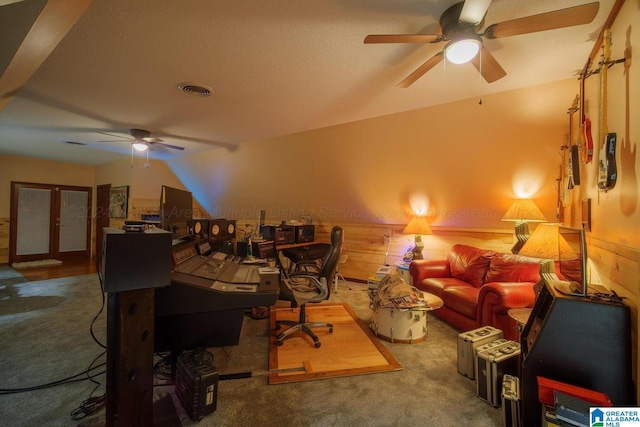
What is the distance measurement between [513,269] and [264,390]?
287cm

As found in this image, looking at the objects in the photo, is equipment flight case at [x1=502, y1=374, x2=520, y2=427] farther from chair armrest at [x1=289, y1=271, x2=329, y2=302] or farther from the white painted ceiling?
the white painted ceiling

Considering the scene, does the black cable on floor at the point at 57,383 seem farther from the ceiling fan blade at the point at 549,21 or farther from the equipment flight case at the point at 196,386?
the ceiling fan blade at the point at 549,21

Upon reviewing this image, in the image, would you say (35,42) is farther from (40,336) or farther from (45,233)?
(45,233)

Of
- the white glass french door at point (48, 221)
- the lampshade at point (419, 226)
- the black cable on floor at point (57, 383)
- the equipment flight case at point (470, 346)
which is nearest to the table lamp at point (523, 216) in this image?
the lampshade at point (419, 226)

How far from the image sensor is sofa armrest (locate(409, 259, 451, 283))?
12.4ft

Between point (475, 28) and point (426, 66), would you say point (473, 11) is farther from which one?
point (426, 66)

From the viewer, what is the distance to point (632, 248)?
1.36 metres

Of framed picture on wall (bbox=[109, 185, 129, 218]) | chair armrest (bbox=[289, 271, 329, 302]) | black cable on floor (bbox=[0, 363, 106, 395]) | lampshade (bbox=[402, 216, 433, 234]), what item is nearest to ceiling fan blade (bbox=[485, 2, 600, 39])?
chair armrest (bbox=[289, 271, 329, 302])

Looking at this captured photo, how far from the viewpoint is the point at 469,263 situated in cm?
360

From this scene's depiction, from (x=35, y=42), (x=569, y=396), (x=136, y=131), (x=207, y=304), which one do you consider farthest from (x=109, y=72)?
(x=569, y=396)

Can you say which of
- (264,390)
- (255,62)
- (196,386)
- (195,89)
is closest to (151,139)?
(195,89)

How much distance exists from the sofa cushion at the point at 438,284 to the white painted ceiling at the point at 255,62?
2176 millimetres

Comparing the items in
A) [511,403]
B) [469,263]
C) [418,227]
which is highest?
[418,227]

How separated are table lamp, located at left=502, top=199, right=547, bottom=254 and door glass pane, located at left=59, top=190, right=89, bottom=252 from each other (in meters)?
9.36
